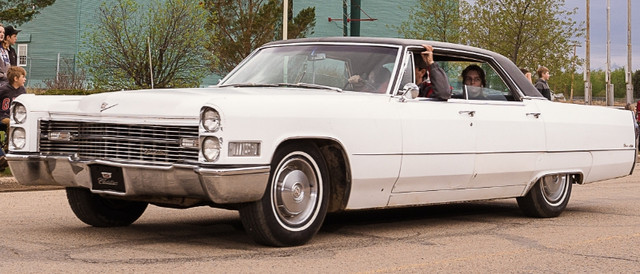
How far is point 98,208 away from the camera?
7.63 metres

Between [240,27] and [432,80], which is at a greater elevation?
[240,27]

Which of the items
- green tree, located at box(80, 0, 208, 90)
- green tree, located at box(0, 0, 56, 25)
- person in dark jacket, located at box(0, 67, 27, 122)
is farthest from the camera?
green tree, located at box(0, 0, 56, 25)

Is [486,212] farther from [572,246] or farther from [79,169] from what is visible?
[79,169]

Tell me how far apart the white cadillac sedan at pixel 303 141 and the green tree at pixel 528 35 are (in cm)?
3253

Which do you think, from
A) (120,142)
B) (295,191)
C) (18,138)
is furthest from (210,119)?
(18,138)

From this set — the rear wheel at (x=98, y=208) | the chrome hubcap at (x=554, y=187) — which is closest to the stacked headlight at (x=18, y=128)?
the rear wheel at (x=98, y=208)

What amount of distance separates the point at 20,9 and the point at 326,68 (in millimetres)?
35610

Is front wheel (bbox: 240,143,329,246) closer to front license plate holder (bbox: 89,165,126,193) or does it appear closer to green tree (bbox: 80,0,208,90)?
front license plate holder (bbox: 89,165,126,193)

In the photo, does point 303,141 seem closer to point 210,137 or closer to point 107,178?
point 210,137

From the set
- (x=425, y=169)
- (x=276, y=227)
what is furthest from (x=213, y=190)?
(x=425, y=169)

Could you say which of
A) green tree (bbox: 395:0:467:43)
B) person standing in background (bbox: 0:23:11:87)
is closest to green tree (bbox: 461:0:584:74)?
green tree (bbox: 395:0:467:43)

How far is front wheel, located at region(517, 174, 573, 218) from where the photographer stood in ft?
29.8

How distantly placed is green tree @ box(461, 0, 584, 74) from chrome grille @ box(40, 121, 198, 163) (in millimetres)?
35001

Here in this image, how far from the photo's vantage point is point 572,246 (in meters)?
7.27
